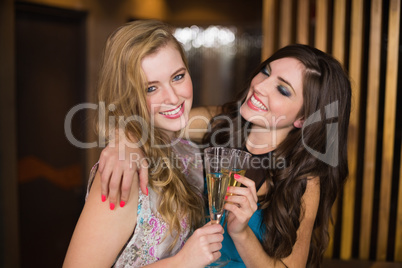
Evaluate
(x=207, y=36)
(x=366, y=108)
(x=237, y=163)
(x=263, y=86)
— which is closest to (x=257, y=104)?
(x=263, y=86)

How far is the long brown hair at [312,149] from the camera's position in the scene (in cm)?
189

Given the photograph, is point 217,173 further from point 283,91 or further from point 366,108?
point 366,108

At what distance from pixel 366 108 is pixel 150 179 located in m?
1.87

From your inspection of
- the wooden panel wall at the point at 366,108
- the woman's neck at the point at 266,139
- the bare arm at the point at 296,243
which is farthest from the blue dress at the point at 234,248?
the wooden panel wall at the point at 366,108

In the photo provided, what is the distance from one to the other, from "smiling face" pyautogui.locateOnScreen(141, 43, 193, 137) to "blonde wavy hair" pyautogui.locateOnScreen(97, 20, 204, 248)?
0.10 ft

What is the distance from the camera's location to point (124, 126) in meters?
1.66

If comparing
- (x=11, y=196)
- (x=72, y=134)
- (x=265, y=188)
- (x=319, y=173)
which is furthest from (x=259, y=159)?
(x=72, y=134)

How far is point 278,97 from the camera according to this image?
77.0 inches

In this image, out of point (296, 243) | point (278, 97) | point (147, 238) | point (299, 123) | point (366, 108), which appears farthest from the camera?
point (366, 108)

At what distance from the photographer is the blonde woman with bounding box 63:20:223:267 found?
1.40 m

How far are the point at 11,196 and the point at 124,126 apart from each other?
2.48m

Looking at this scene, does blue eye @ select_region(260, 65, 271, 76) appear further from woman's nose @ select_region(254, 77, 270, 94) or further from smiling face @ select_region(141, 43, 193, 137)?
smiling face @ select_region(141, 43, 193, 137)

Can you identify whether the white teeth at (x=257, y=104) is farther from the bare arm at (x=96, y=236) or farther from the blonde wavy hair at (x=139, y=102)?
the bare arm at (x=96, y=236)

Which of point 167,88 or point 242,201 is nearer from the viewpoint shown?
point 242,201
